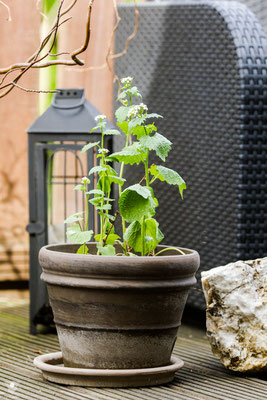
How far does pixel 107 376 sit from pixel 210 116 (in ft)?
4.28

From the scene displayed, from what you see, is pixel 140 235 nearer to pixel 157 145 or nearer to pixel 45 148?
pixel 157 145

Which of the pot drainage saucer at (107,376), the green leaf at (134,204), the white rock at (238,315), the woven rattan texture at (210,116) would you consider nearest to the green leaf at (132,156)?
the green leaf at (134,204)

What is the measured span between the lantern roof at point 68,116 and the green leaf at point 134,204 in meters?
0.82

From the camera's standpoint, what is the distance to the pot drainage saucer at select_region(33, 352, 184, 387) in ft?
6.55

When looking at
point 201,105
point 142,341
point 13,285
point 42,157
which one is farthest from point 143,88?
point 142,341

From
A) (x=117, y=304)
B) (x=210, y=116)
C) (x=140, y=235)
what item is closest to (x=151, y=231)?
(x=140, y=235)

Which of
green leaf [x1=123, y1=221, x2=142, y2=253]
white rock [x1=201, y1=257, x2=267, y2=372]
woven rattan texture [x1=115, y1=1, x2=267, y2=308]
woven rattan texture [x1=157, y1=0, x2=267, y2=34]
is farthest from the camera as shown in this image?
woven rattan texture [x1=157, y1=0, x2=267, y2=34]

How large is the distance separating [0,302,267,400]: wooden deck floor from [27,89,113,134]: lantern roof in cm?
82

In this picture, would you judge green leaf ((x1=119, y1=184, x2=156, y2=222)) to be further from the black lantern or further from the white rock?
the black lantern

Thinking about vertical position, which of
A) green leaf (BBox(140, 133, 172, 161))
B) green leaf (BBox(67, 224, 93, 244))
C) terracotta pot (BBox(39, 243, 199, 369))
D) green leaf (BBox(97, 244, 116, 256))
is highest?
green leaf (BBox(140, 133, 172, 161))

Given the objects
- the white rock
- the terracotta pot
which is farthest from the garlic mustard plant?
the white rock

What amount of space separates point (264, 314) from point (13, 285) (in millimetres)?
1814

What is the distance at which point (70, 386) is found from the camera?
204 cm

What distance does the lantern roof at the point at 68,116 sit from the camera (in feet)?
9.07
